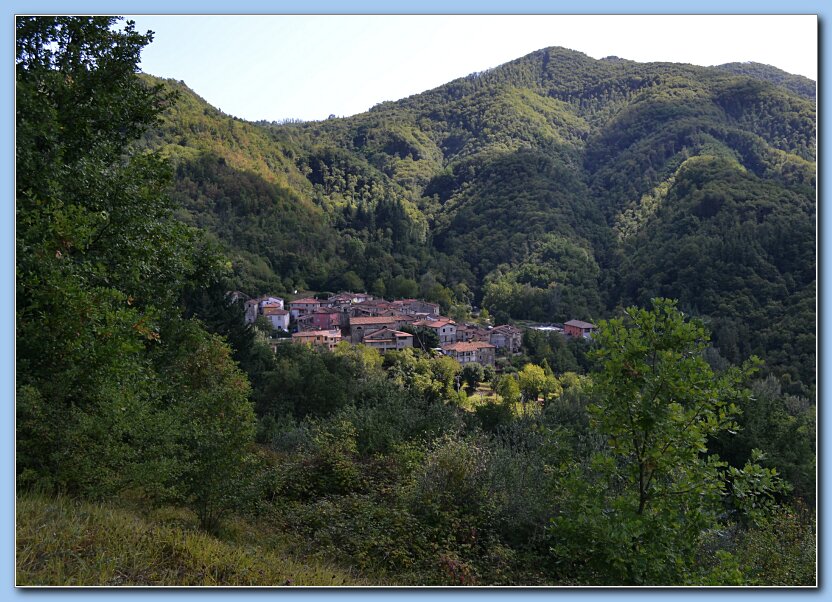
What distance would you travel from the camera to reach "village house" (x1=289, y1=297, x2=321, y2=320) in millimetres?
44931

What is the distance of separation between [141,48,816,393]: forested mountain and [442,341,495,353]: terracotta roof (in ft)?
37.9

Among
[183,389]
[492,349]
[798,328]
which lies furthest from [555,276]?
[183,389]

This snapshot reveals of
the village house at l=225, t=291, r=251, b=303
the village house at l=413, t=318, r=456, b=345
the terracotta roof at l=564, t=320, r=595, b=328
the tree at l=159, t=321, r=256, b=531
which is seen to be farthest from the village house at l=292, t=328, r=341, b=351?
the tree at l=159, t=321, r=256, b=531

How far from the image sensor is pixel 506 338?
45.3 meters

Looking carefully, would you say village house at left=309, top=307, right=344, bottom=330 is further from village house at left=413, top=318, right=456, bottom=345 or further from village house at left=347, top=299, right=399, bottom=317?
village house at left=413, top=318, right=456, bottom=345

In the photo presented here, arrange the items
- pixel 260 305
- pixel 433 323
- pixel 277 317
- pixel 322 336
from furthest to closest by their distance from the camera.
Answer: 1. pixel 260 305
2. pixel 433 323
3. pixel 277 317
4. pixel 322 336

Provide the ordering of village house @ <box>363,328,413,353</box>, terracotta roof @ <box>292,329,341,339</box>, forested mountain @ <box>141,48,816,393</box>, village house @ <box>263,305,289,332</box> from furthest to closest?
forested mountain @ <box>141,48,816,393</box>
village house @ <box>263,305,289,332</box>
village house @ <box>363,328,413,353</box>
terracotta roof @ <box>292,329,341,339</box>

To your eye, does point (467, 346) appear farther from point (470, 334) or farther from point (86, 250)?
point (86, 250)

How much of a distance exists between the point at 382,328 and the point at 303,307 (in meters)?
7.94

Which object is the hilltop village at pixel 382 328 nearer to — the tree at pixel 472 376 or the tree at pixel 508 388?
the tree at pixel 472 376

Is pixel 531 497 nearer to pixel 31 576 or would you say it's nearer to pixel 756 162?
pixel 31 576

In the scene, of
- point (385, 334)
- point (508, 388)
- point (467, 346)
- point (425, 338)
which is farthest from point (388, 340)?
point (508, 388)

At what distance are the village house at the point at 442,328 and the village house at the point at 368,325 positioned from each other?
166 centimetres

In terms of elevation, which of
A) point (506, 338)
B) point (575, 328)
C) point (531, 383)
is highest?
point (575, 328)
